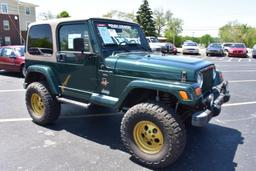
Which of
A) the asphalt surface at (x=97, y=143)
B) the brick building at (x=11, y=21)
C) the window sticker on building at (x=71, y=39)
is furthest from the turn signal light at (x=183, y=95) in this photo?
the brick building at (x=11, y=21)

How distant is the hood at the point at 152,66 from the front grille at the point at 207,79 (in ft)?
0.35

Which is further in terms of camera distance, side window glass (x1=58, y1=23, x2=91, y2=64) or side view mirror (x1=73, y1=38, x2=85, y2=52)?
side window glass (x1=58, y1=23, x2=91, y2=64)

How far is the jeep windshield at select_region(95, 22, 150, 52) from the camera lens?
4211 mm

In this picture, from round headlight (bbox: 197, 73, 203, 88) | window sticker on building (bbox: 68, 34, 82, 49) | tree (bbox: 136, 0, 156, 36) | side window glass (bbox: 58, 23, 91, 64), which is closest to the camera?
round headlight (bbox: 197, 73, 203, 88)

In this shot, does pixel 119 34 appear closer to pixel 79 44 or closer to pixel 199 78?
pixel 79 44

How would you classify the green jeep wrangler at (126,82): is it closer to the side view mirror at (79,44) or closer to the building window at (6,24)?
the side view mirror at (79,44)

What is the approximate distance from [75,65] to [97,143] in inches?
54.3

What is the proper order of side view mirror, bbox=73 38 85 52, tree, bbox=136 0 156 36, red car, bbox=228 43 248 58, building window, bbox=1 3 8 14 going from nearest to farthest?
side view mirror, bbox=73 38 85 52
red car, bbox=228 43 248 58
building window, bbox=1 3 8 14
tree, bbox=136 0 156 36

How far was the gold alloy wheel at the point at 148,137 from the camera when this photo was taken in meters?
3.54

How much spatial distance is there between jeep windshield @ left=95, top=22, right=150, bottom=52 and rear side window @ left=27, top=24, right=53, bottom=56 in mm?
1173

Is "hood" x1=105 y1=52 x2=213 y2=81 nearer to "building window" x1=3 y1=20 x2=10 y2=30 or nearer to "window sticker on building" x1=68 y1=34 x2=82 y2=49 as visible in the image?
"window sticker on building" x1=68 y1=34 x2=82 y2=49

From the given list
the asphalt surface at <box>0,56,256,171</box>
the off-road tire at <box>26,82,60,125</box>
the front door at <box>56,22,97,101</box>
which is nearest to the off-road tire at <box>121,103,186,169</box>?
the asphalt surface at <box>0,56,256,171</box>

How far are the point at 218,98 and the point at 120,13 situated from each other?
58.4 meters

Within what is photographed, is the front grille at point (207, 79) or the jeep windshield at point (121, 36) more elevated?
the jeep windshield at point (121, 36)
